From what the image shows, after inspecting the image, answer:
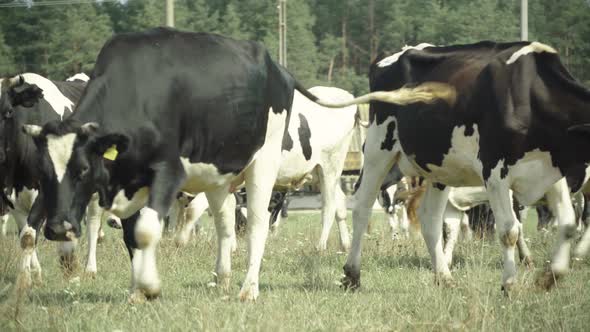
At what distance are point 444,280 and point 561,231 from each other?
1260mm

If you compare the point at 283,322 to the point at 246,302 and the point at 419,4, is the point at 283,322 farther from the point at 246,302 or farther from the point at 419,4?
the point at 419,4

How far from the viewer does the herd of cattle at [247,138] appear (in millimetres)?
7840

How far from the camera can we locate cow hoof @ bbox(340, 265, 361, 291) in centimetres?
970

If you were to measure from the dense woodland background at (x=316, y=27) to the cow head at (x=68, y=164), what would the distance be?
3431 centimetres

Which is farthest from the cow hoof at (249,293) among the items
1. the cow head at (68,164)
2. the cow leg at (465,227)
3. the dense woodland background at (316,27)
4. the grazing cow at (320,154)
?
the dense woodland background at (316,27)

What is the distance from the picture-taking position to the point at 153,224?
7.82 meters

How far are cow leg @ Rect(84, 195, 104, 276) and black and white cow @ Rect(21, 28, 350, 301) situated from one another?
82.3 inches

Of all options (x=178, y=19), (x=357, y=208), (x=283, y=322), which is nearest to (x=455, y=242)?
(x=357, y=208)

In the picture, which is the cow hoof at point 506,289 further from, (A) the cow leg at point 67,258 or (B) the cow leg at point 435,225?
(A) the cow leg at point 67,258

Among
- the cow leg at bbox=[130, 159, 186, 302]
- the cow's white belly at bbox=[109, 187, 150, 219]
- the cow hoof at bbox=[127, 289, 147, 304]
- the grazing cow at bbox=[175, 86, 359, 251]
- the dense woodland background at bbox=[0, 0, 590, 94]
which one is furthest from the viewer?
the dense woodland background at bbox=[0, 0, 590, 94]

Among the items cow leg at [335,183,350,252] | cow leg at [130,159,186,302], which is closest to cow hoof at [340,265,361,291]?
cow leg at [130,159,186,302]

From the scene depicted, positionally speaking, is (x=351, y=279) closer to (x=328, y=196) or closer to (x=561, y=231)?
(x=561, y=231)

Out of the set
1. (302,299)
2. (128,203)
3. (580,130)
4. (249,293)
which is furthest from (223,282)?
(580,130)

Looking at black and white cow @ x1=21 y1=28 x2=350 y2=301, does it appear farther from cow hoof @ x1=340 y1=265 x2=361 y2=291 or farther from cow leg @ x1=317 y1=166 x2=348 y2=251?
cow leg @ x1=317 y1=166 x2=348 y2=251
